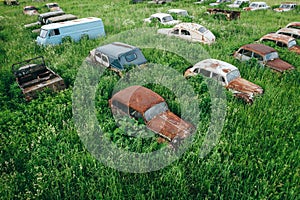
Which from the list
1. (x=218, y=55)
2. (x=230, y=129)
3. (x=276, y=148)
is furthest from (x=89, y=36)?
(x=276, y=148)

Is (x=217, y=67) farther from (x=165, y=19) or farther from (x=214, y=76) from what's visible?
(x=165, y=19)

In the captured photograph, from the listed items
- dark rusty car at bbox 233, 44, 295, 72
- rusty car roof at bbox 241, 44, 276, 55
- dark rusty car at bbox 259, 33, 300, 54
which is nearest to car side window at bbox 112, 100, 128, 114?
dark rusty car at bbox 233, 44, 295, 72

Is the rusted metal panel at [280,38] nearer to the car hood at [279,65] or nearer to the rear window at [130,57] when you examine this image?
the car hood at [279,65]

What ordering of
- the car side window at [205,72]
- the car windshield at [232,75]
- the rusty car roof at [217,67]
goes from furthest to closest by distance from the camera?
the car side window at [205,72] → the rusty car roof at [217,67] → the car windshield at [232,75]

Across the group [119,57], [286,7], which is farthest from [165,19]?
[286,7]

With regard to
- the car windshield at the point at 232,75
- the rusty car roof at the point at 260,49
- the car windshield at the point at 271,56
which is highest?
the rusty car roof at the point at 260,49

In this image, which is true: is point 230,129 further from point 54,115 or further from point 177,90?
point 54,115

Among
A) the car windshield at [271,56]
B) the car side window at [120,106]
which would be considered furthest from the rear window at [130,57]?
the car windshield at [271,56]
